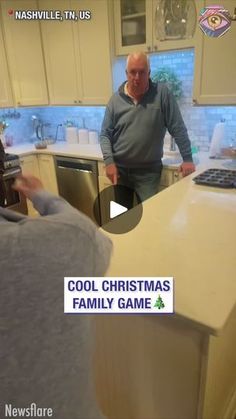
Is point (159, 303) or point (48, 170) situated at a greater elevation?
point (159, 303)

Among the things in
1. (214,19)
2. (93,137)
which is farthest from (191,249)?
(93,137)

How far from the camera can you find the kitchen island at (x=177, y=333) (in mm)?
846

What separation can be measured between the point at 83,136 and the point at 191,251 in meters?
2.60

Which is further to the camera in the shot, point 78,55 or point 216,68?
point 78,55

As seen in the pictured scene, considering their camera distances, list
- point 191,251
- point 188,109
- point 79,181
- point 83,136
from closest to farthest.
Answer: point 191,251, point 188,109, point 79,181, point 83,136

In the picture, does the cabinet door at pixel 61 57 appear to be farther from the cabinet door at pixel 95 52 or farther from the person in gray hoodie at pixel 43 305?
the person in gray hoodie at pixel 43 305

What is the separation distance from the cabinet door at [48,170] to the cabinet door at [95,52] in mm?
732

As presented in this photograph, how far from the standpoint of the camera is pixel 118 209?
1990 mm

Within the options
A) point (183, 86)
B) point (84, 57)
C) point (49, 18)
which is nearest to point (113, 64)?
point (84, 57)

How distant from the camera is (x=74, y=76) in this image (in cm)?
302

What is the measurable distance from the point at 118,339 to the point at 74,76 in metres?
2.70

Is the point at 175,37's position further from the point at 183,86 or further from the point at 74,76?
the point at 74,76

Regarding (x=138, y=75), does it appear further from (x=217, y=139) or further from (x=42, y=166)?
(x=42, y=166)

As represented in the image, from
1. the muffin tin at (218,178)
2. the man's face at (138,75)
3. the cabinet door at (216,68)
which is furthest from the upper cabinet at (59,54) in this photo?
the muffin tin at (218,178)
